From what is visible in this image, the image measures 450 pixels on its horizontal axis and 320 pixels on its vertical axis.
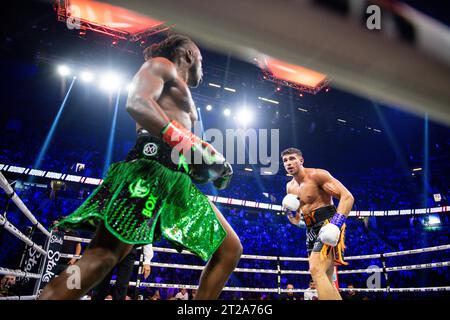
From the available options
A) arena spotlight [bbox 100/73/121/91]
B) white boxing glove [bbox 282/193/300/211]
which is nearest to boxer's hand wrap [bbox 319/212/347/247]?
white boxing glove [bbox 282/193/300/211]

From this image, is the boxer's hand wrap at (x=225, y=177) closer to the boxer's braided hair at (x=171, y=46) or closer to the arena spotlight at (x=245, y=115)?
the boxer's braided hair at (x=171, y=46)

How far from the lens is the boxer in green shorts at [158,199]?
116cm

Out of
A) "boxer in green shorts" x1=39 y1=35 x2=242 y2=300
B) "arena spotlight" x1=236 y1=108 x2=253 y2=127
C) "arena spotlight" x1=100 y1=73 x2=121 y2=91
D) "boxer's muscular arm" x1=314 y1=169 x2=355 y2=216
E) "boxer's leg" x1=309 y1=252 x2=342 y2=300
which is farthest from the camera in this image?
"arena spotlight" x1=236 y1=108 x2=253 y2=127

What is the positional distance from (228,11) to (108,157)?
513 inches

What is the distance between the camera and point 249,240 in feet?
34.1

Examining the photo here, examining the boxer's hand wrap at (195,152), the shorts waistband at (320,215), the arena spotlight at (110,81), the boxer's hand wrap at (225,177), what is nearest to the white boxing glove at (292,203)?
the shorts waistband at (320,215)

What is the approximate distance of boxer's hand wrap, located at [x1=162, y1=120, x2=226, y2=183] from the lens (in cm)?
127

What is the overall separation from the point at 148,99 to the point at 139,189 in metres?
0.37

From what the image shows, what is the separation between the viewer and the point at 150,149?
139 centimetres

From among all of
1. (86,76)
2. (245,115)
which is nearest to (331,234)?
(245,115)

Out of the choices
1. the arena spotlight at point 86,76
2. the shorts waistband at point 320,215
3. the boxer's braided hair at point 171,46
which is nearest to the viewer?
the boxer's braided hair at point 171,46

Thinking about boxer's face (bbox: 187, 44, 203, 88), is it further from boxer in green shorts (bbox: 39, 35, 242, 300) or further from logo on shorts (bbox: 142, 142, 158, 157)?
logo on shorts (bbox: 142, 142, 158, 157)

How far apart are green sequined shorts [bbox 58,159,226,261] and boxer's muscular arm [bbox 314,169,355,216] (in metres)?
1.34
